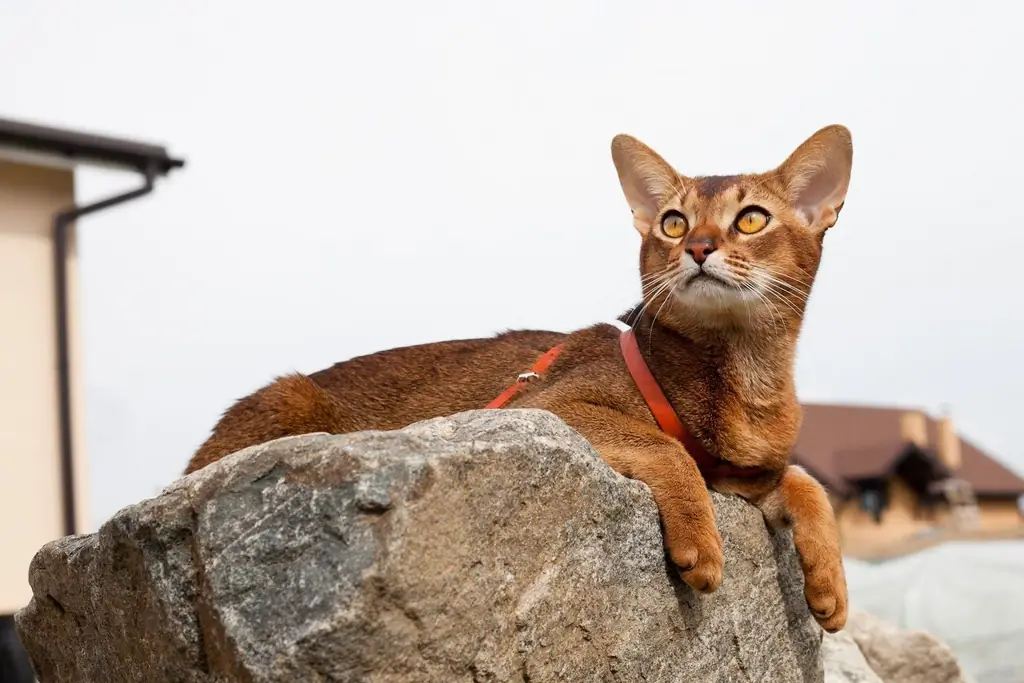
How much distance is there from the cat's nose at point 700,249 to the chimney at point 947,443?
2942 cm

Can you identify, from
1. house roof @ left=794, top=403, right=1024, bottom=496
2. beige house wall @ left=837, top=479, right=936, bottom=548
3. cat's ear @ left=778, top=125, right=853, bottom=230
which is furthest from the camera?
house roof @ left=794, top=403, right=1024, bottom=496

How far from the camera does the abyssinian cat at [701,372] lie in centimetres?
336

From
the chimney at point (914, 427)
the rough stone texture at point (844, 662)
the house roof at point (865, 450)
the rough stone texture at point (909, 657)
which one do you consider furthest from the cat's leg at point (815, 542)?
the chimney at point (914, 427)

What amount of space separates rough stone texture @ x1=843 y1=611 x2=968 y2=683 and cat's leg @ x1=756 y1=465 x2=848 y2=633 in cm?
183

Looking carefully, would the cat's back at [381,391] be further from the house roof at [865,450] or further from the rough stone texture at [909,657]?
the house roof at [865,450]

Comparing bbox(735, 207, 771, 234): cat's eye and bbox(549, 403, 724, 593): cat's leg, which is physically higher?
bbox(735, 207, 771, 234): cat's eye

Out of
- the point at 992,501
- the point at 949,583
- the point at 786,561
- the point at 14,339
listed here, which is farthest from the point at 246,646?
the point at 992,501

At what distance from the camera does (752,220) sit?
11.6 ft

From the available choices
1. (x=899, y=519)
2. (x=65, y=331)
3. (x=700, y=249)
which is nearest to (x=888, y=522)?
(x=899, y=519)

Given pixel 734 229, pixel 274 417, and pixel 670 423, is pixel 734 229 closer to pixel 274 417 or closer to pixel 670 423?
pixel 670 423

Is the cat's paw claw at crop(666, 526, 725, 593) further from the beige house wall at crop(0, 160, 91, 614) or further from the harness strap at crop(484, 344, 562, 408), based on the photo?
the beige house wall at crop(0, 160, 91, 614)

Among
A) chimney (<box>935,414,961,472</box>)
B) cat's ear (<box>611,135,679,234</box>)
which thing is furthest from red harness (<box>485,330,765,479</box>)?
chimney (<box>935,414,961,472</box>)

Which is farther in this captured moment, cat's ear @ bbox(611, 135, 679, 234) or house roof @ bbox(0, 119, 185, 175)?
house roof @ bbox(0, 119, 185, 175)

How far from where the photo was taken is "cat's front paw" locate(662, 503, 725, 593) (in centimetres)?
301
